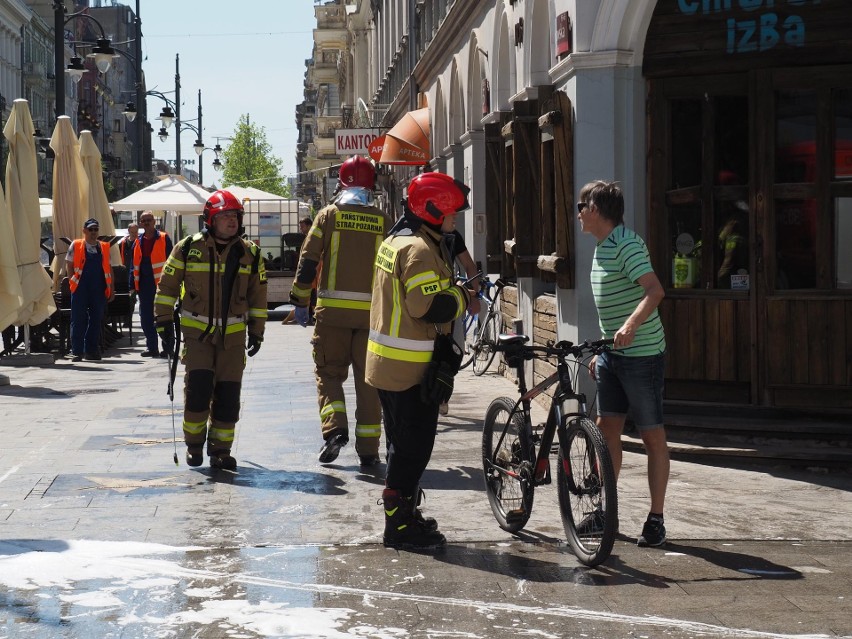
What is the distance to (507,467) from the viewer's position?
7.61 metres

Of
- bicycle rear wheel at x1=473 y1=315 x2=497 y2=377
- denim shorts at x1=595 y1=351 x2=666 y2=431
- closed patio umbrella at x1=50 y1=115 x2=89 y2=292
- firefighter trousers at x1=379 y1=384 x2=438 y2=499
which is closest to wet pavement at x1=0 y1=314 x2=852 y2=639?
firefighter trousers at x1=379 y1=384 x2=438 y2=499

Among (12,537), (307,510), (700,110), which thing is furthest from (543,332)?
(12,537)

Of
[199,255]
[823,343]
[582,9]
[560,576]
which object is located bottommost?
[560,576]

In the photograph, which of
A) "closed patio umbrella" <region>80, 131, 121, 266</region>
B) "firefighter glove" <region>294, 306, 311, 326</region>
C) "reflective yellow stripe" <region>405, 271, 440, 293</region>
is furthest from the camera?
"closed patio umbrella" <region>80, 131, 121, 266</region>

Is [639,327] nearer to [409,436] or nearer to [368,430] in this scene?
[409,436]

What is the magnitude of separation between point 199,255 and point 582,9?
3.61 meters

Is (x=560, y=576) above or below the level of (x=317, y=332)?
below

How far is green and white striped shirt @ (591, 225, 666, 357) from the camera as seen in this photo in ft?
23.8

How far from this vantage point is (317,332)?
32.1ft

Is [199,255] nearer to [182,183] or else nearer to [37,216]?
[37,216]

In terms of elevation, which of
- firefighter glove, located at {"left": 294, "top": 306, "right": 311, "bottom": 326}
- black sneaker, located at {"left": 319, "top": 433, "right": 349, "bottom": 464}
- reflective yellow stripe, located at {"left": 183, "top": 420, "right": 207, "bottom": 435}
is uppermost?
firefighter glove, located at {"left": 294, "top": 306, "right": 311, "bottom": 326}

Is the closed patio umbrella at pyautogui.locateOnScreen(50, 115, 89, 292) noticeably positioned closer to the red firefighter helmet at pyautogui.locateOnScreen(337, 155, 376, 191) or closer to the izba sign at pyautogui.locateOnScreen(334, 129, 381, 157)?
the izba sign at pyautogui.locateOnScreen(334, 129, 381, 157)

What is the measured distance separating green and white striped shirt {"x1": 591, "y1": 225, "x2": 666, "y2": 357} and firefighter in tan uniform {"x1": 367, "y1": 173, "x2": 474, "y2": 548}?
679 millimetres

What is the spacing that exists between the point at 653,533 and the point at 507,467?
863 millimetres
